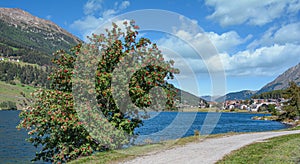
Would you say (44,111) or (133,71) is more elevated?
(133,71)

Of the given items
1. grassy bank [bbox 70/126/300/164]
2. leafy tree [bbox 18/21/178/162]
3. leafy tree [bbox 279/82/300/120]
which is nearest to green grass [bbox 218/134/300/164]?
grassy bank [bbox 70/126/300/164]

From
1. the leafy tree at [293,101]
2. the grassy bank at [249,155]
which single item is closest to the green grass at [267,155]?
the grassy bank at [249,155]

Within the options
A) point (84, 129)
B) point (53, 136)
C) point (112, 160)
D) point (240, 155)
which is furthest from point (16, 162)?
point (240, 155)

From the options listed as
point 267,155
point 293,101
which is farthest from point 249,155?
point 293,101

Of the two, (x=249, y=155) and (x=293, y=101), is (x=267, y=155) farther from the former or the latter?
(x=293, y=101)

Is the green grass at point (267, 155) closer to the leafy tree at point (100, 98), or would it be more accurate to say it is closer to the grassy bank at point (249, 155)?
the grassy bank at point (249, 155)

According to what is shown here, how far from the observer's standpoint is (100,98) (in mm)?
19047

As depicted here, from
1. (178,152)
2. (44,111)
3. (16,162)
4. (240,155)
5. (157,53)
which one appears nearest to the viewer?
(240,155)

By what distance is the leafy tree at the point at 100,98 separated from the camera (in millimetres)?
18203

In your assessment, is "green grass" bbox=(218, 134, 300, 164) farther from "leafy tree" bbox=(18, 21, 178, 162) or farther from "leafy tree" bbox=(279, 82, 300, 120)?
"leafy tree" bbox=(279, 82, 300, 120)

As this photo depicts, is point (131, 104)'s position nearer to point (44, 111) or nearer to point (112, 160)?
point (112, 160)

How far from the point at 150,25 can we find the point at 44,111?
948 centimetres

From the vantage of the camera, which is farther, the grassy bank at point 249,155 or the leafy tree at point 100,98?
the leafy tree at point 100,98

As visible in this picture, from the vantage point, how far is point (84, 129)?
1836cm
